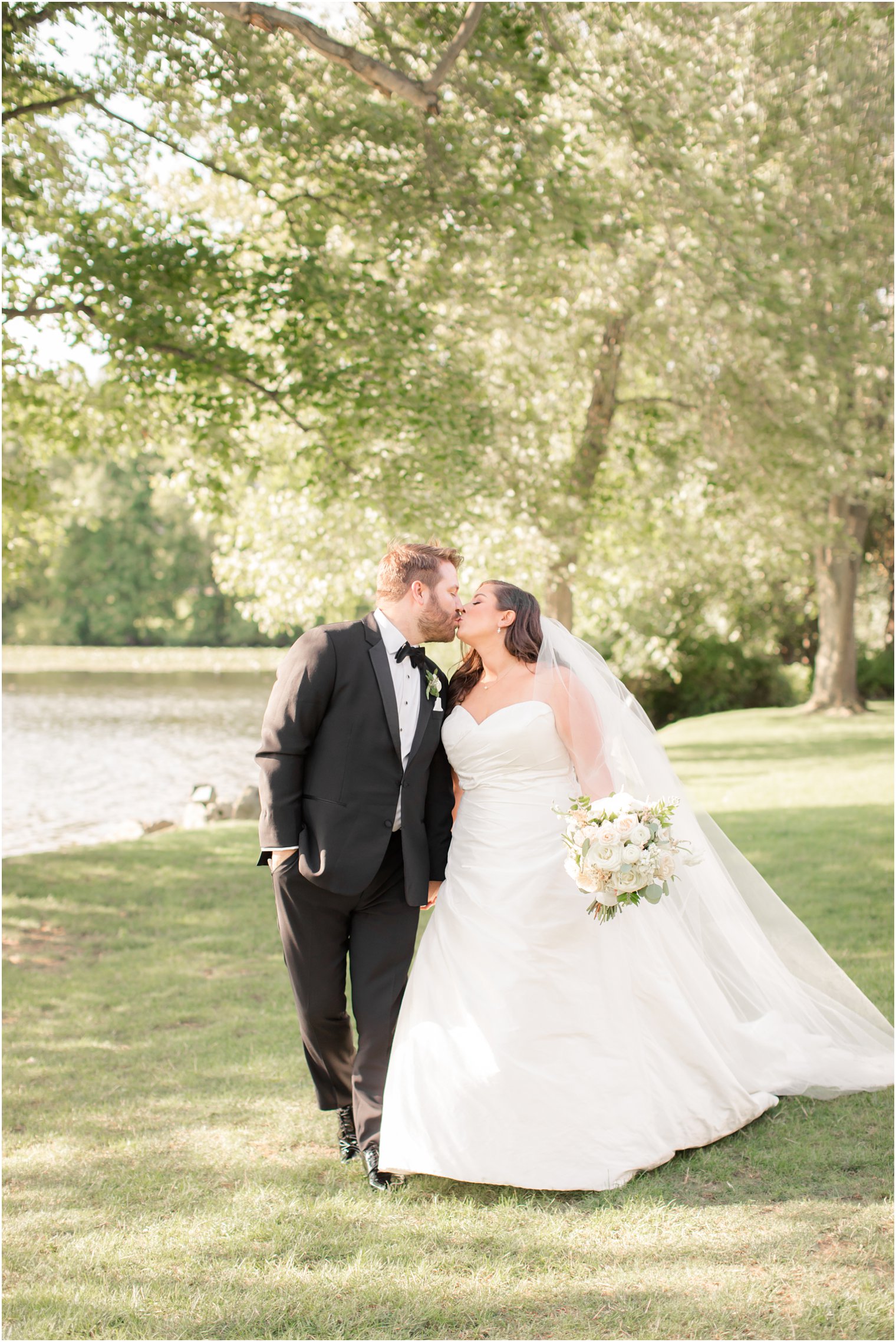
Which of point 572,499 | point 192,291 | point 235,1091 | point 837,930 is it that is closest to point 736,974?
point 235,1091

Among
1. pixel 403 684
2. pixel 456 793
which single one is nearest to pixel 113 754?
pixel 456 793

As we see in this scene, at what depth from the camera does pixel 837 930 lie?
23.6 ft

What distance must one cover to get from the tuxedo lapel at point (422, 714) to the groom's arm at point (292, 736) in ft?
1.33

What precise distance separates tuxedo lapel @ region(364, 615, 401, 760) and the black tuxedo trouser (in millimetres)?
428

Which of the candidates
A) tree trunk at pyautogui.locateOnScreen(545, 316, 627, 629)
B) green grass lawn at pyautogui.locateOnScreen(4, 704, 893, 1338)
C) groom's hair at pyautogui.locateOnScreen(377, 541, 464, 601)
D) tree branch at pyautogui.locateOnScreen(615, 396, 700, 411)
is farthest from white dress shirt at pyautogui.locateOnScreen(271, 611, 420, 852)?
tree branch at pyautogui.locateOnScreen(615, 396, 700, 411)

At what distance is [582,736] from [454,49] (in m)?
5.59

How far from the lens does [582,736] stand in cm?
437

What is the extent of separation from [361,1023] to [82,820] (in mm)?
10991

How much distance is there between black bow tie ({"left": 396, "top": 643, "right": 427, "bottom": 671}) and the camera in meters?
4.30

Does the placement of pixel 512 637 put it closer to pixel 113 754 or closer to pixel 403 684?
pixel 403 684

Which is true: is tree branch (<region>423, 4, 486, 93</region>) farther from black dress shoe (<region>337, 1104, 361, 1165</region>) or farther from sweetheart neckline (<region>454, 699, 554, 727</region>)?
black dress shoe (<region>337, 1104, 361, 1165</region>)

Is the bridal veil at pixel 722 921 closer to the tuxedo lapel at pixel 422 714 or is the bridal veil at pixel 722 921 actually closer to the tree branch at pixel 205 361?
the tuxedo lapel at pixel 422 714

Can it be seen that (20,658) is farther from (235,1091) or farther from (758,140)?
(235,1091)

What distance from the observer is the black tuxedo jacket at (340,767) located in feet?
13.5
